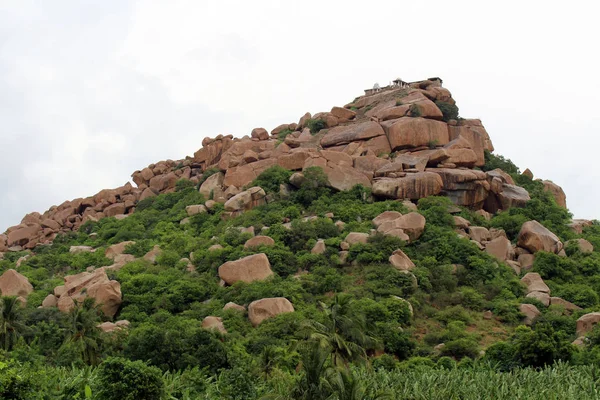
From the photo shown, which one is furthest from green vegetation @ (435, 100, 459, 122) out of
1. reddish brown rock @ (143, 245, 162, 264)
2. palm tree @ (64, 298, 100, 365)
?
palm tree @ (64, 298, 100, 365)

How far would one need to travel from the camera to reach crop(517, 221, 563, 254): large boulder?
131 ft

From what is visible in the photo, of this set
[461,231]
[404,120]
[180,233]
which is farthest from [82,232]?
[461,231]

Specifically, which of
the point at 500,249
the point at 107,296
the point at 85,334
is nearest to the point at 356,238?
the point at 500,249

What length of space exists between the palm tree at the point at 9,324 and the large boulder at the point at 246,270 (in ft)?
31.1

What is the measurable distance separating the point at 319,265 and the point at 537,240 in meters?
11.9

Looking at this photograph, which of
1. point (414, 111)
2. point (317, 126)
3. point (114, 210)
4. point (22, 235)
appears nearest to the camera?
point (414, 111)

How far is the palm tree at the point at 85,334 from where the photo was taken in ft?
90.9

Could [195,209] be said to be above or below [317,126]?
below

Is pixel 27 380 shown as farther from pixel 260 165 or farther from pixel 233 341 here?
pixel 260 165

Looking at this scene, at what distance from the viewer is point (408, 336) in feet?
101

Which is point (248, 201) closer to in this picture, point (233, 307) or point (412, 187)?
point (412, 187)

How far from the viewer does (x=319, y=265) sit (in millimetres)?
37281

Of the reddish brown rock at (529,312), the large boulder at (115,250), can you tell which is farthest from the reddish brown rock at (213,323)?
the large boulder at (115,250)

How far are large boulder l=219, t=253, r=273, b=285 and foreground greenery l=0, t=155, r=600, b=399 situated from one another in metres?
0.73
